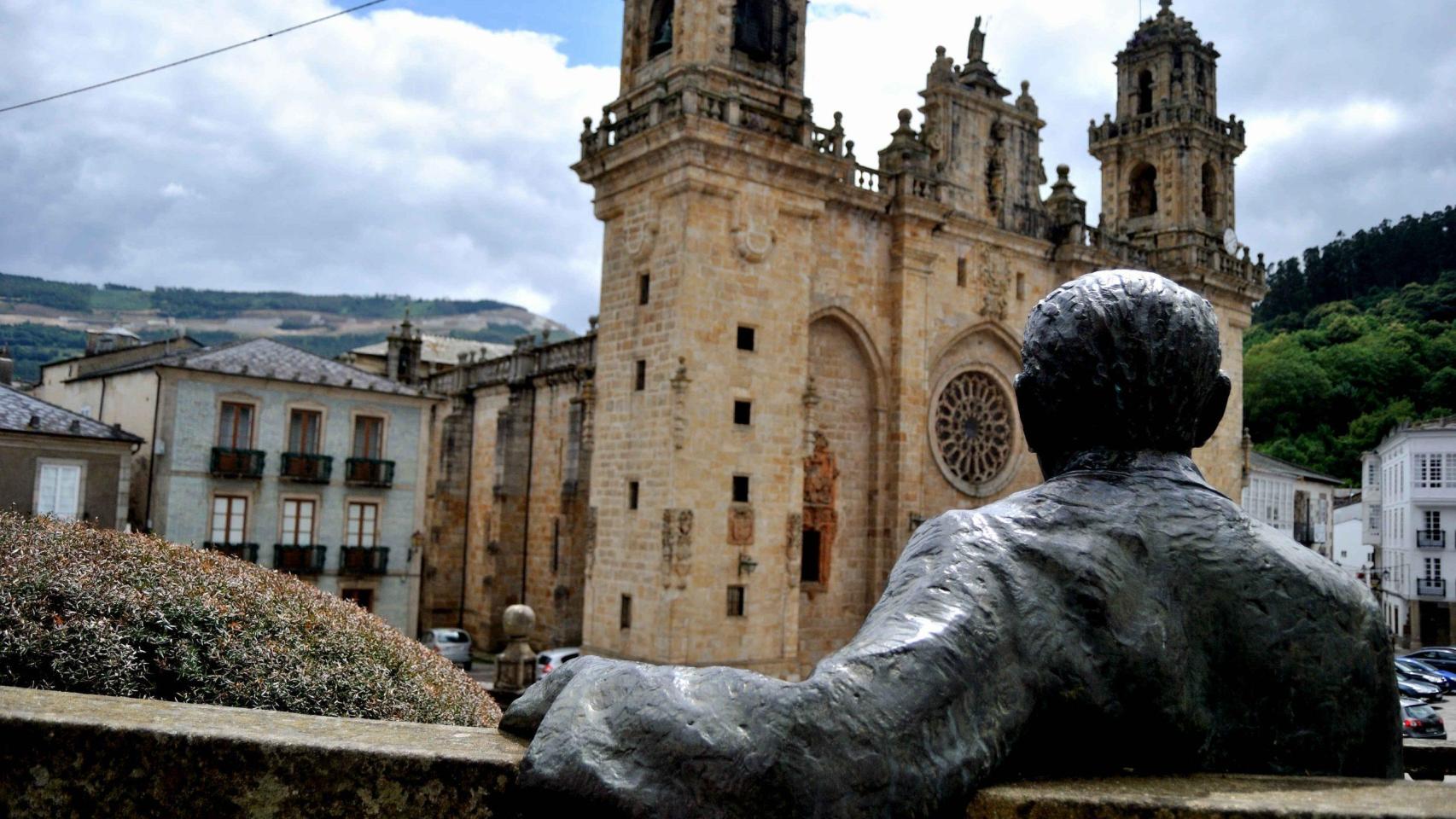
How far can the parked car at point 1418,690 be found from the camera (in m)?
22.3

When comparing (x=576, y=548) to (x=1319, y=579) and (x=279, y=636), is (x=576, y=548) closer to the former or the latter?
(x=279, y=636)

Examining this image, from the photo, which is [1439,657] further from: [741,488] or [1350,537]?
[1350,537]

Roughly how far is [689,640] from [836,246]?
9.44 metres

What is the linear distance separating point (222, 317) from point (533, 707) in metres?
143

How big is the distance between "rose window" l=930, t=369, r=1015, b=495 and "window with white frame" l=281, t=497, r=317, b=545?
14.6 m

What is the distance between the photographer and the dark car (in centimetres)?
3031

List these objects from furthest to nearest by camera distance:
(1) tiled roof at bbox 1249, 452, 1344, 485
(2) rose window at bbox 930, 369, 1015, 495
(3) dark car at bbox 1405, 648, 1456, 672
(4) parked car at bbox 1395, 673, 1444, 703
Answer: (1) tiled roof at bbox 1249, 452, 1344, 485 < (3) dark car at bbox 1405, 648, 1456, 672 < (2) rose window at bbox 930, 369, 1015, 495 < (4) parked car at bbox 1395, 673, 1444, 703

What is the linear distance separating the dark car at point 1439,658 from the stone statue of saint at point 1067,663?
33.8 meters

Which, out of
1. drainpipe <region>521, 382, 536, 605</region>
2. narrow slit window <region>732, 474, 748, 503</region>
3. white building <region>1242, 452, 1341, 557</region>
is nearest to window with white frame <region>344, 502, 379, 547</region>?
drainpipe <region>521, 382, 536, 605</region>

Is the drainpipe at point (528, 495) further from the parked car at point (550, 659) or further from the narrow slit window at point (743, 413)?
the narrow slit window at point (743, 413)

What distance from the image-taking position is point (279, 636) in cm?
475

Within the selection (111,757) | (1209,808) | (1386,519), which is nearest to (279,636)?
(111,757)

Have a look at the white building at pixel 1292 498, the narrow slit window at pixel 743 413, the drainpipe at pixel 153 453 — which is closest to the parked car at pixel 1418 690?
the narrow slit window at pixel 743 413

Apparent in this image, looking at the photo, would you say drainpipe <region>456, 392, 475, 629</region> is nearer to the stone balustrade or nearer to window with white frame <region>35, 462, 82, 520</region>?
window with white frame <region>35, 462, 82, 520</region>
